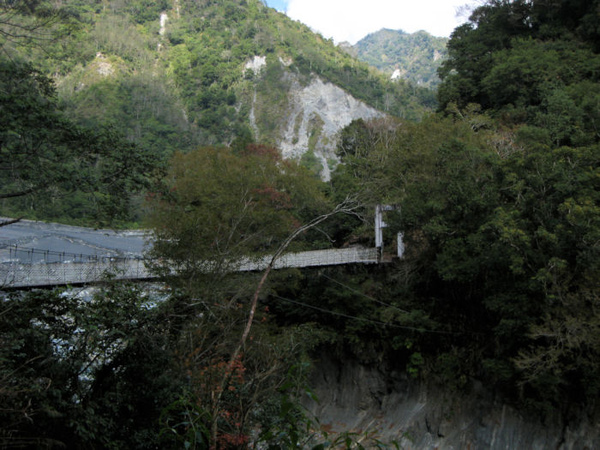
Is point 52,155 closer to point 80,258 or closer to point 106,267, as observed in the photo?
point 106,267

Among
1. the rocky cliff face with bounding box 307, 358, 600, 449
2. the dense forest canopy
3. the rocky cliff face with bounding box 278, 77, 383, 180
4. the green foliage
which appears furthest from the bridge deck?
the rocky cliff face with bounding box 278, 77, 383, 180

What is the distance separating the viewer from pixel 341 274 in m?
19.1

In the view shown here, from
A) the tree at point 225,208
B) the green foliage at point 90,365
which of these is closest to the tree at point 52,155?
the tree at point 225,208

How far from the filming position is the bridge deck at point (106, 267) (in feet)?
37.9

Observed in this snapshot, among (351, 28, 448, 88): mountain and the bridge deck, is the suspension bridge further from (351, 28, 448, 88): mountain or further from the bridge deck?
(351, 28, 448, 88): mountain

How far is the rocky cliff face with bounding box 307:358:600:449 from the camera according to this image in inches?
490

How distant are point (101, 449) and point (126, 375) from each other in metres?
1.24

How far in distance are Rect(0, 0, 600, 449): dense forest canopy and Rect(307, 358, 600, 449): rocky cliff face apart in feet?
1.39

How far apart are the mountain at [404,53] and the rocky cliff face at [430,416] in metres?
117

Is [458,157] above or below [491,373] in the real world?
above

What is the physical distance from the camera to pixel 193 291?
11398mm

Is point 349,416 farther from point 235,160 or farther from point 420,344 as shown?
point 235,160

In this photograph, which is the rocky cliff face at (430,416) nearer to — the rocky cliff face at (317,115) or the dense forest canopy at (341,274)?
the dense forest canopy at (341,274)

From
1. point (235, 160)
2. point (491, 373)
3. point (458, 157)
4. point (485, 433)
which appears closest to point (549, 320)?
point (491, 373)
